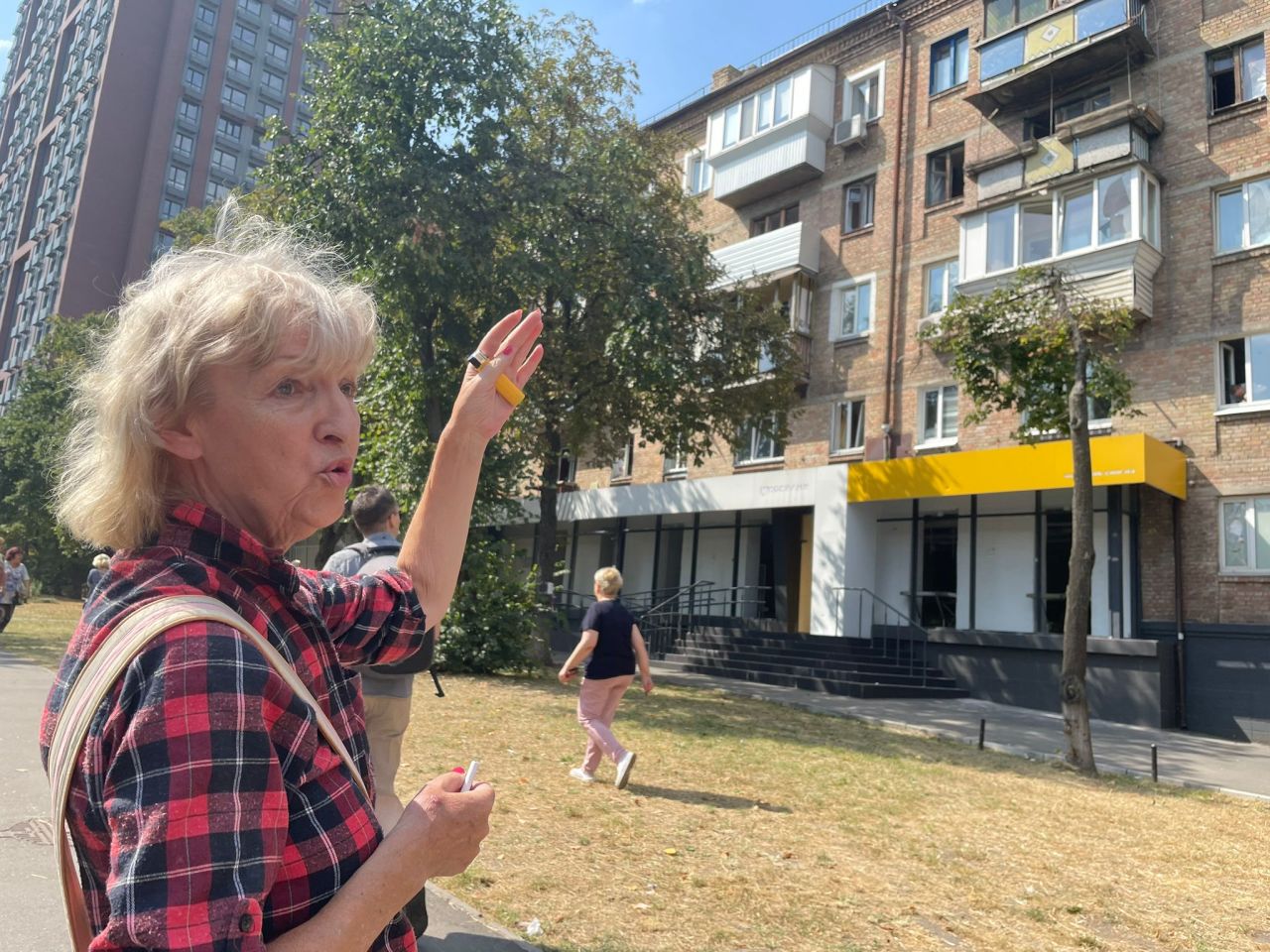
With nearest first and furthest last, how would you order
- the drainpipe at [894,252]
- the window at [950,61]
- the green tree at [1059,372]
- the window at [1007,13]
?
the green tree at [1059,372] < the window at [1007,13] < the drainpipe at [894,252] < the window at [950,61]

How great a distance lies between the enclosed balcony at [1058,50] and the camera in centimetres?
1906

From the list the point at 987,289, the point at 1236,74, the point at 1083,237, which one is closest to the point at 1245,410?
the point at 1083,237

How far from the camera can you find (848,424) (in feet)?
77.6

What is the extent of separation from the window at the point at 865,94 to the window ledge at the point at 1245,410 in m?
12.3

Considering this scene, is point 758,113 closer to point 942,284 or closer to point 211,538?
point 942,284

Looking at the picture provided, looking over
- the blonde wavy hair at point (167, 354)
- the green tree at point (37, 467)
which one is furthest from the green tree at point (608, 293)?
the green tree at point (37, 467)

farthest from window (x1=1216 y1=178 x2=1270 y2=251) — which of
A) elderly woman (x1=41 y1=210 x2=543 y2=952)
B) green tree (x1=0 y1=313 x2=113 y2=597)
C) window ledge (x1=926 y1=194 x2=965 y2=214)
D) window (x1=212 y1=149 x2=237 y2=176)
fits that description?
window (x1=212 y1=149 x2=237 y2=176)

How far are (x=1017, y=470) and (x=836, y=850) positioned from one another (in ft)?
45.8

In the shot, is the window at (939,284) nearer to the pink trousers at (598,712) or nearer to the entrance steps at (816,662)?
the entrance steps at (816,662)

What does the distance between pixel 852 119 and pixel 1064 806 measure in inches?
827

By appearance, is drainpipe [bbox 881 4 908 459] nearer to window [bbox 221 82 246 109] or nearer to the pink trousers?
the pink trousers

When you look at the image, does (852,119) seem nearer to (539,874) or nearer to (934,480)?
(934,480)

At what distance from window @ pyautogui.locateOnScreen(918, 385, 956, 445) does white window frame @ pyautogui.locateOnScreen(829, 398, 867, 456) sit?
66.6 inches

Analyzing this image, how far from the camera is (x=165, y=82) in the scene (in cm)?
6209
